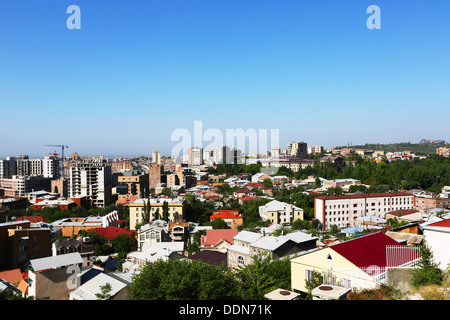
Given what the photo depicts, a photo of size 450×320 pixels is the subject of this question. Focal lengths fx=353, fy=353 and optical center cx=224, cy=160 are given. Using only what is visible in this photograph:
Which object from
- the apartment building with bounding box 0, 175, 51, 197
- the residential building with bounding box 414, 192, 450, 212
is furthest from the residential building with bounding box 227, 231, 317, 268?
the apartment building with bounding box 0, 175, 51, 197

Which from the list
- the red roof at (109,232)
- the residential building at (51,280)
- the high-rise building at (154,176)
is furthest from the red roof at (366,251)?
the high-rise building at (154,176)

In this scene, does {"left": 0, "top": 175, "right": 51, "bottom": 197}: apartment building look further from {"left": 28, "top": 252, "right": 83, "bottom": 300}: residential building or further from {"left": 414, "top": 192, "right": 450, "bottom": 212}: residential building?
{"left": 414, "top": 192, "right": 450, "bottom": 212}: residential building

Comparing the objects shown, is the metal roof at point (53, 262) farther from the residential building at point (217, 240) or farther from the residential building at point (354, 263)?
the residential building at point (217, 240)

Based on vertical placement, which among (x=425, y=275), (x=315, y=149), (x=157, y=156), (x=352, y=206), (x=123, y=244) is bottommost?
(x=123, y=244)

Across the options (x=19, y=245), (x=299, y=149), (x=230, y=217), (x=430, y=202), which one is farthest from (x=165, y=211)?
(x=299, y=149)

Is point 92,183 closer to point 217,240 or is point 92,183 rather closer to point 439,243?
point 217,240
